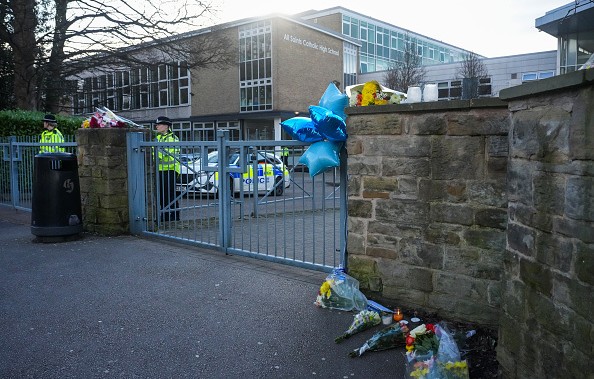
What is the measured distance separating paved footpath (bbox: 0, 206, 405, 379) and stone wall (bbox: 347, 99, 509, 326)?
66 cm

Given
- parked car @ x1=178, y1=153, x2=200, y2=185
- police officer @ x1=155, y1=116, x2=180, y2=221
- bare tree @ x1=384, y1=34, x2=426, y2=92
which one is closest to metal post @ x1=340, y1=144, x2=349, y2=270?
parked car @ x1=178, y1=153, x2=200, y2=185

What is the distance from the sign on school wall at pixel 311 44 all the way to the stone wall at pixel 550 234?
1544 inches

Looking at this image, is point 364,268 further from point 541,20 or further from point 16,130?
point 541,20

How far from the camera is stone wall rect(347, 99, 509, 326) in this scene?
161 inches

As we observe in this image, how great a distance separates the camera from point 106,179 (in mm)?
8195

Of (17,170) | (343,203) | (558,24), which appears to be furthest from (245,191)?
(558,24)

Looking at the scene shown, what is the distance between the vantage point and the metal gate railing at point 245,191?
19.2 ft

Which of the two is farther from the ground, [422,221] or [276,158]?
[276,158]

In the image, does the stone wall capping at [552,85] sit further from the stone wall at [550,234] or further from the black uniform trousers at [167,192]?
the black uniform trousers at [167,192]

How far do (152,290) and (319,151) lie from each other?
89.1 inches

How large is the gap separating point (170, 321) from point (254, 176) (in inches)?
98.1

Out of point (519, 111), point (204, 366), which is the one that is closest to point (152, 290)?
point (204, 366)

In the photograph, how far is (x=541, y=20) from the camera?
2275cm

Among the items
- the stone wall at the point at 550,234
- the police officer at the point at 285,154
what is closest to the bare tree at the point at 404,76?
the police officer at the point at 285,154
